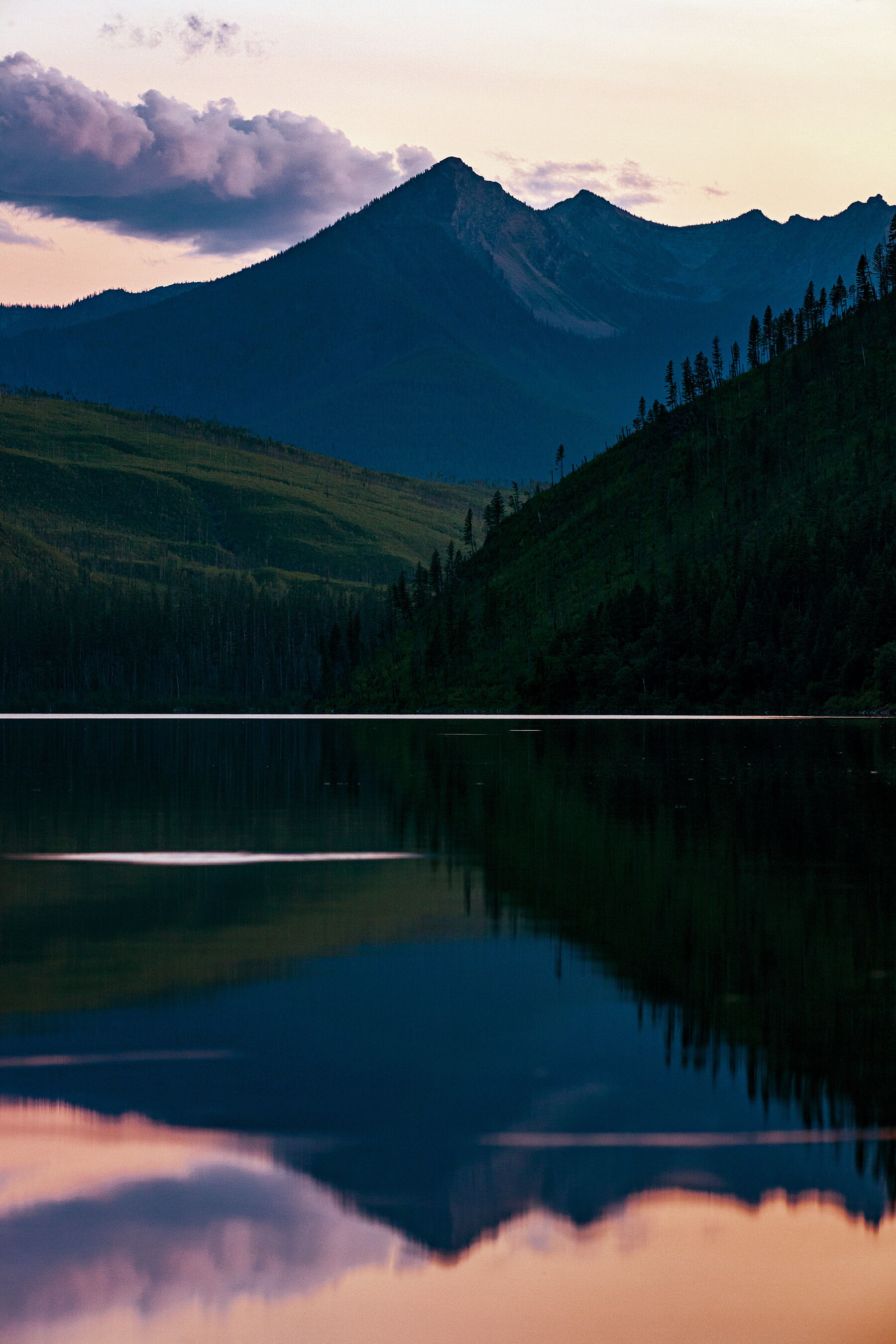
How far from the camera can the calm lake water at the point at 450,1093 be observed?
47.2 feet

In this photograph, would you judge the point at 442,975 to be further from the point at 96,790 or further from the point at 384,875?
the point at 96,790

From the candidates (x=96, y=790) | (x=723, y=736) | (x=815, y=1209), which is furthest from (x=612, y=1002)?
(x=723, y=736)

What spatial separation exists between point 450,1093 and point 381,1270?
5838mm

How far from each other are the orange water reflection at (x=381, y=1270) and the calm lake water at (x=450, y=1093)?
0.13ft

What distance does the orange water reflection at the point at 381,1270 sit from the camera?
1369cm

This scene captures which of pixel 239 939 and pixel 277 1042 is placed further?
pixel 239 939

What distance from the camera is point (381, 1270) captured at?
14.8m

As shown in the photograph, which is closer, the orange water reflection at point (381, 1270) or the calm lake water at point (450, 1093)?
the orange water reflection at point (381, 1270)

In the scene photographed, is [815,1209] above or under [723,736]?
under

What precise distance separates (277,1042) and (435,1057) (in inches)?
97.4

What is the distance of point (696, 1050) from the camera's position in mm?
22734

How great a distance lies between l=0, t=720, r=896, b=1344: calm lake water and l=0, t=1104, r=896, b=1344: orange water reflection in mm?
41

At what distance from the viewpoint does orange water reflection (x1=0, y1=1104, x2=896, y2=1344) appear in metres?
13.7

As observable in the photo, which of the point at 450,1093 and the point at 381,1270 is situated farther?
the point at 450,1093
